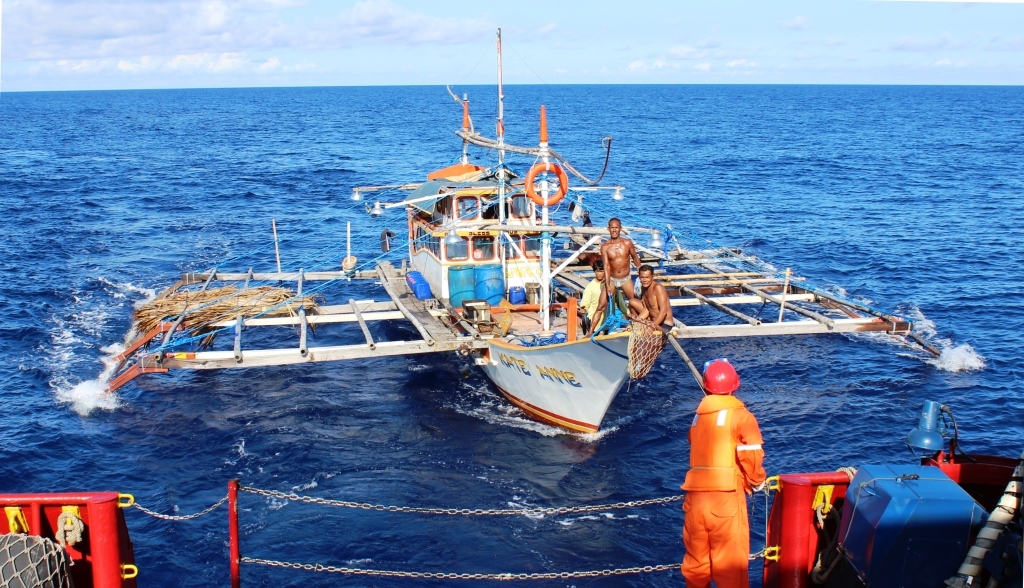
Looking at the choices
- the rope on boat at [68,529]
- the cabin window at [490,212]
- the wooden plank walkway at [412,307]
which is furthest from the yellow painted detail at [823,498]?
the cabin window at [490,212]

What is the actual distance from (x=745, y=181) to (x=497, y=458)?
47.4 metres

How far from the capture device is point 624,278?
16.7 metres

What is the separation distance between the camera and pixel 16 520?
847 centimetres

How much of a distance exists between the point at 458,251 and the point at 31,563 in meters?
15.3

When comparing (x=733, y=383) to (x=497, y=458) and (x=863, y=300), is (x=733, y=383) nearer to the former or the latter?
(x=497, y=458)

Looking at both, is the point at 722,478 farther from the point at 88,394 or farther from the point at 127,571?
the point at 88,394

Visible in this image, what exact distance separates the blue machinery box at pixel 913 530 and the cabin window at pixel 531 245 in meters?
15.4

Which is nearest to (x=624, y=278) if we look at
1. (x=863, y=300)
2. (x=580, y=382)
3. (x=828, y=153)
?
(x=580, y=382)

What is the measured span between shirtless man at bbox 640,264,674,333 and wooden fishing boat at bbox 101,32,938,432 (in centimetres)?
38

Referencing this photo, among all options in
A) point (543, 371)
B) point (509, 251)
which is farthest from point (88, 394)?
point (543, 371)

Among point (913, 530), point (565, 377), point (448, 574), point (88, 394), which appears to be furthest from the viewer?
point (88, 394)

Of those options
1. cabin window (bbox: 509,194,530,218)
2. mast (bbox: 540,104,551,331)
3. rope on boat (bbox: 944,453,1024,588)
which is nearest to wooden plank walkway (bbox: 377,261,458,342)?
mast (bbox: 540,104,551,331)

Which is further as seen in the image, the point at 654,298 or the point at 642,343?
the point at 654,298

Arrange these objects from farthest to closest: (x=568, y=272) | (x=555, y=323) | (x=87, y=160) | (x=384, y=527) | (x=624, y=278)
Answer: (x=87, y=160)
(x=568, y=272)
(x=555, y=323)
(x=624, y=278)
(x=384, y=527)
